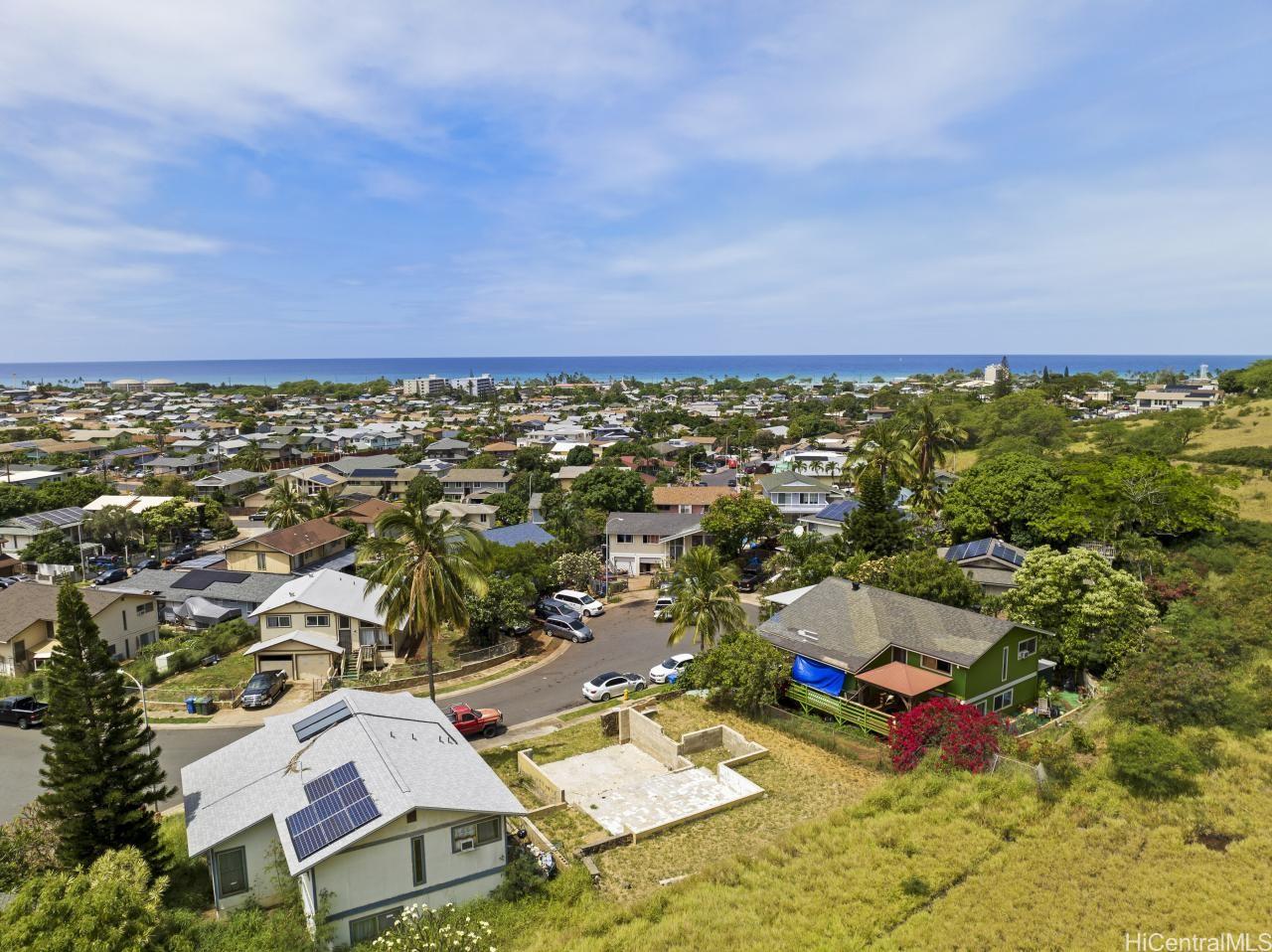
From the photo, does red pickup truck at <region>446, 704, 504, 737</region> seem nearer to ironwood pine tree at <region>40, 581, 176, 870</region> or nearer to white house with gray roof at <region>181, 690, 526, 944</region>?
white house with gray roof at <region>181, 690, 526, 944</region>

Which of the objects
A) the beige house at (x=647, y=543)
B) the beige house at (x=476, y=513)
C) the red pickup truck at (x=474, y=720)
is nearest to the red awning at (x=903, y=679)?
the red pickup truck at (x=474, y=720)

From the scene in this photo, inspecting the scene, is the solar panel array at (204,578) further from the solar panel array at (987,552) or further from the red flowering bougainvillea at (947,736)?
the solar panel array at (987,552)

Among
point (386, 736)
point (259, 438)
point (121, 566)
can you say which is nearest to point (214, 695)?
point (386, 736)

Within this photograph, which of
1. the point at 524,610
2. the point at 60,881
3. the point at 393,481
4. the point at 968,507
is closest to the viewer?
the point at 60,881

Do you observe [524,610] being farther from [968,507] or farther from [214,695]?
[968,507]

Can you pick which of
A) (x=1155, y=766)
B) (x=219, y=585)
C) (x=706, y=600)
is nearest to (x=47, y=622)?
(x=219, y=585)

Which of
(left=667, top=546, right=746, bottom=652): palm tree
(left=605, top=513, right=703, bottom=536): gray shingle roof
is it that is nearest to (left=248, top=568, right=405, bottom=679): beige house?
(left=667, top=546, right=746, bottom=652): palm tree
